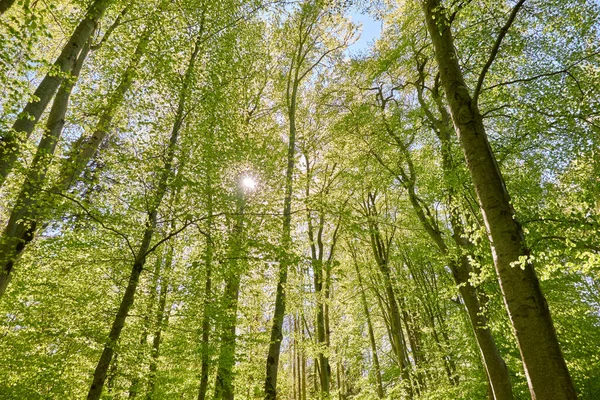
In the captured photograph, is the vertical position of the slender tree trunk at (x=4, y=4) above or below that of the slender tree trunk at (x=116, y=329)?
above

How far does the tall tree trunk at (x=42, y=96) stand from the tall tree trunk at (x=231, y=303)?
10.6 ft

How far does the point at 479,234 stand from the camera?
12.4ft

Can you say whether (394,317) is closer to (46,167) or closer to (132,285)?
(132,285)

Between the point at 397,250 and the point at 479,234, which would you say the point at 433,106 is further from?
the point at 397,250

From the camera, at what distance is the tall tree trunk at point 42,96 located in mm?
4477

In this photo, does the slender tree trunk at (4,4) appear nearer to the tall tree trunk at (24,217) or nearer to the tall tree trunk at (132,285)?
the tall tree trunk at (24,217)

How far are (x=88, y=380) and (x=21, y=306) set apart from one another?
11.6 ft

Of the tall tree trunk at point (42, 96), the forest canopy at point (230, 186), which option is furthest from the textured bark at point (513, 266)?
the tall tree trunk at point (42, 96)

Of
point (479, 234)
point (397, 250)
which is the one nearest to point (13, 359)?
point (479, 234)

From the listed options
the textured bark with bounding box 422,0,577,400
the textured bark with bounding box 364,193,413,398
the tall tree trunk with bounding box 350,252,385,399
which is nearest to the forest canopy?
the textured bark with bounding box 422,0,577,400

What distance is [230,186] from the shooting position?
22.4 feet

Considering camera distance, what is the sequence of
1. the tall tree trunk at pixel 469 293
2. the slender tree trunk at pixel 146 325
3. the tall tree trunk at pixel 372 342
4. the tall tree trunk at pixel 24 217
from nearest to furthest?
the tall tree trunk at pixel 24 217 < the tall tree trunk at pixel 469 293 < the slender tree trunk at pixel 146 325 < the tall tree trunk at pixel 372 342

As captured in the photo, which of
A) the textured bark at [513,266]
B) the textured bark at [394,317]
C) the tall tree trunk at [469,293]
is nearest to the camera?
the textured bark at [513,266]

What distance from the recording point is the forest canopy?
148 inches
